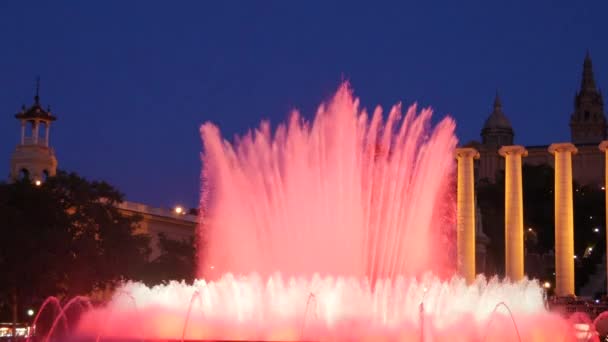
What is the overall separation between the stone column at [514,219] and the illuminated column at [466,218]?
214cm

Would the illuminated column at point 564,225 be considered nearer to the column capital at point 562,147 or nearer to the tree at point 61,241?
the column capital at point 562,147

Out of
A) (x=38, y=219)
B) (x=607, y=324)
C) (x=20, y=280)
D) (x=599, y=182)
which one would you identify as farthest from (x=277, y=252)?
(x=599, y=182)

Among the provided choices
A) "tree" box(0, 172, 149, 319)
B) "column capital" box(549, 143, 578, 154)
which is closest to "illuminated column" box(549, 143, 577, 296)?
"column capital" box(549, 143, 578, 154)

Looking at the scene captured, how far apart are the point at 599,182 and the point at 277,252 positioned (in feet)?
431

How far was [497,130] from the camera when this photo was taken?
191875mm

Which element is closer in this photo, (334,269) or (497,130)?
(334,269)

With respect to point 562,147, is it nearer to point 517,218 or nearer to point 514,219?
point 517,218

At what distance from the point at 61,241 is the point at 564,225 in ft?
98.4

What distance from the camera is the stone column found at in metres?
66.4

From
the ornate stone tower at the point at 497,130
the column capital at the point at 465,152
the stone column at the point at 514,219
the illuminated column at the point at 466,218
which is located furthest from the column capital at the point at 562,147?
the ornate stone tower at the point at 497,130

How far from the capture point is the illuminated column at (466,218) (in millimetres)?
67562

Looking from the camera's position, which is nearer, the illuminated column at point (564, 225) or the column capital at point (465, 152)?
the illuminated column at point (564, 225)

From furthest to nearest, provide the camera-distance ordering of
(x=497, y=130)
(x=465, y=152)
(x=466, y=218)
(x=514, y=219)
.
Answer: (x=497, y=130)
(x=465, y=152)
(x=466, y=218)
(x=514, y=219)

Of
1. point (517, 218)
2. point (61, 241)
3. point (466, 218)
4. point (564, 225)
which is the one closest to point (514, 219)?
point (517, 218)
